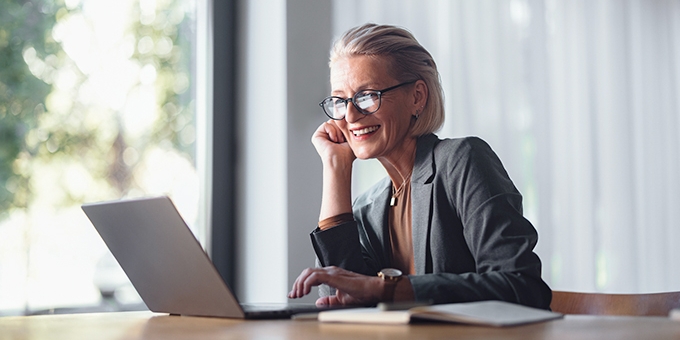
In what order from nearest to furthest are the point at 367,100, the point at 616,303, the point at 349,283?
1. the point at 349,283
2. the point at 616,303
3. the point at 367,100

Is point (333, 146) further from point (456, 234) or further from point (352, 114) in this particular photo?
point (456, 234)

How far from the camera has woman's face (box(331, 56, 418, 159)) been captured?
67.9 inches

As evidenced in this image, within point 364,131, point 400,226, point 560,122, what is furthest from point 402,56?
point 560,122

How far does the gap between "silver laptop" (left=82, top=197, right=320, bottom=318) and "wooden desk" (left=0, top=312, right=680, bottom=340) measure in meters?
0.04

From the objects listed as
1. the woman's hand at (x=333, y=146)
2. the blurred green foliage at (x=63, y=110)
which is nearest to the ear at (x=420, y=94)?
the woman's hand at (x=333, y=146)

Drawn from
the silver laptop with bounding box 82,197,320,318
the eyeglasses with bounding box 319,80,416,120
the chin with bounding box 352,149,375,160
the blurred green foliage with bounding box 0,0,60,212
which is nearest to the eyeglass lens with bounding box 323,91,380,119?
the eyeglasses with bounding box 319,80,416,120

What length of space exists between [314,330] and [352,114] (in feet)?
3.01

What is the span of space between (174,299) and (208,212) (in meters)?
1.50

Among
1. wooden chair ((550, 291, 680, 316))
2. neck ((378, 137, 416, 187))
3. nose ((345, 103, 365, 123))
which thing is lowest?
wooden chair ((550, 291, 680, 316))

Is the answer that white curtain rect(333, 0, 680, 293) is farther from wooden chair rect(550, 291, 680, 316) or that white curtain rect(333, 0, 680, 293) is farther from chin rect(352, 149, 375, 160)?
wooden chair rect(550, 291, 680, 316)

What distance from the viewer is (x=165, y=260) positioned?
113 cm

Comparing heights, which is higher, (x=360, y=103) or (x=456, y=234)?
(x=360, y=103)

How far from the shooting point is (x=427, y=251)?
1.58 meters

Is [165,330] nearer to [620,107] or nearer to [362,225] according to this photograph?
[362,225]
